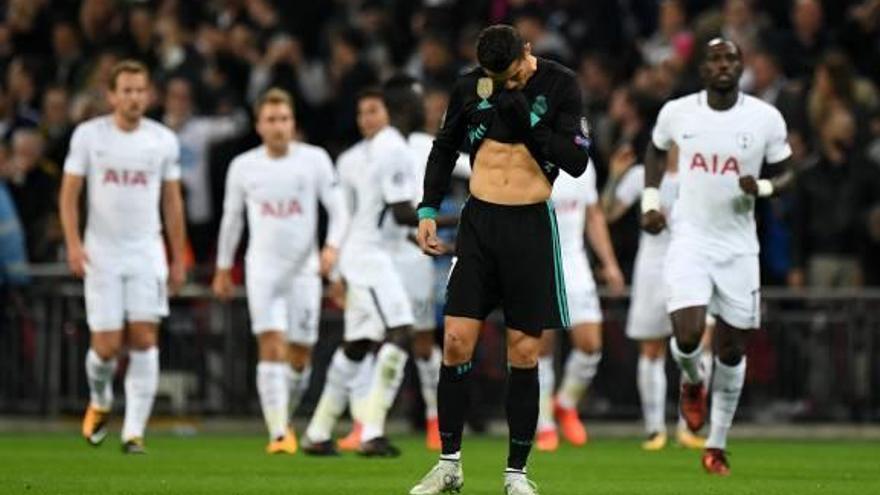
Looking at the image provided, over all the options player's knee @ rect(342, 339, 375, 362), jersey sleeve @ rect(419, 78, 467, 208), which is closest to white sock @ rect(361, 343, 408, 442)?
player's knee @ rect(342, 339, 375, 362)

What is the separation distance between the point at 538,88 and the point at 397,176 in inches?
200

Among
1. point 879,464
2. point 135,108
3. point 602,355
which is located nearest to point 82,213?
point 135,108

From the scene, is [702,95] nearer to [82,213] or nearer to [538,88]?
[538,88]

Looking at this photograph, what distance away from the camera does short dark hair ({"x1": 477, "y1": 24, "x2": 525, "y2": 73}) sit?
13578mm

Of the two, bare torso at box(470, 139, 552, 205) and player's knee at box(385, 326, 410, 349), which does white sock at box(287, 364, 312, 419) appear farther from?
bare torso at box(470, 139, 552, 205)

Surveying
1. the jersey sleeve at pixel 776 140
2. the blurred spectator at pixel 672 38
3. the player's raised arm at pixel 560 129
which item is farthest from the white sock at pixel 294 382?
the blurred spectator at pixel 672 38

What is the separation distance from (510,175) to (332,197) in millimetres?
5615

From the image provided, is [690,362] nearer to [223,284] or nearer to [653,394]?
[223,284]

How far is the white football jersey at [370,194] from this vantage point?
19.1 meters

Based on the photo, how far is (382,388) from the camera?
19.5m

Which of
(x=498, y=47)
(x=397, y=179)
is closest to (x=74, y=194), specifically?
(x=397, y=179)

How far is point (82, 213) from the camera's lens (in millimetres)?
21094

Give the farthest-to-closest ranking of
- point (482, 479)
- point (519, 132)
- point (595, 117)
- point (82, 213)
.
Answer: point (595, 117), point (82, 213), point (482, 479), point (519, 132)

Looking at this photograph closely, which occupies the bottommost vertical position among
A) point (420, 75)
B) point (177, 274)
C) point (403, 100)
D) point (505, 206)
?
point (177, 274)
